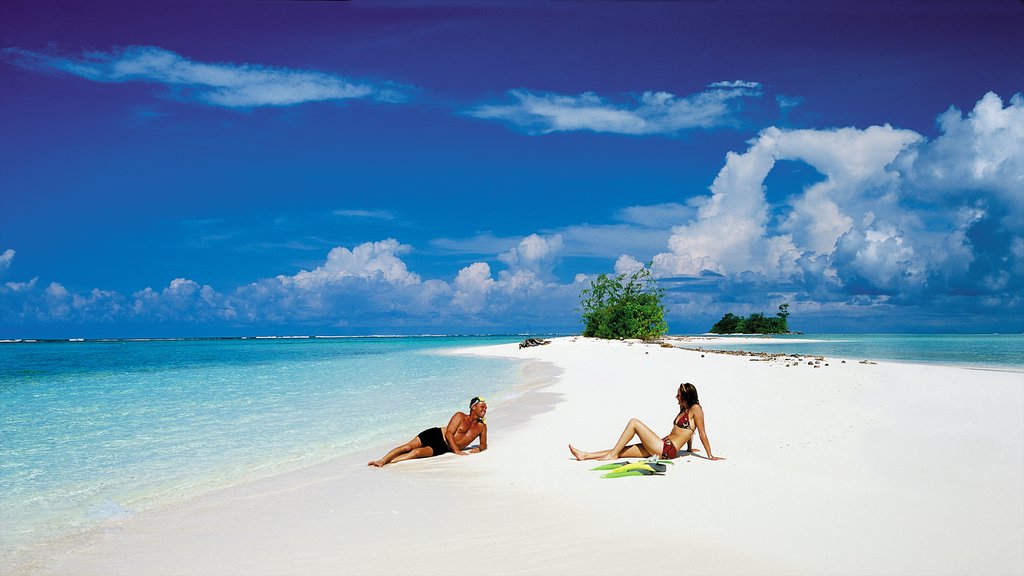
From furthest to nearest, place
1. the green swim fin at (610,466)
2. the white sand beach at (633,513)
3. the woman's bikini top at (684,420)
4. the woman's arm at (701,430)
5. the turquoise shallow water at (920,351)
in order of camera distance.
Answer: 1. the turquoise shallow water at (920,351)
2. the woman's bikini top at (684,420)
3. the woman's arm at (701,430)
4. the green swim fin at (610,466)
5. the white sand beach at (633,513)

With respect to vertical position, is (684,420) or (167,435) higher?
(684,420)

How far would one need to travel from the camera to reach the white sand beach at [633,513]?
591 centimetres

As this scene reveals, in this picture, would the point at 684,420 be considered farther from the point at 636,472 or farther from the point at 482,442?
the point at 482,442

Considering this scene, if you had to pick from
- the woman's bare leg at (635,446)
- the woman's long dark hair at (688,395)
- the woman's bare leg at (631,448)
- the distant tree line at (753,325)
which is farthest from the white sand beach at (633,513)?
the distant tree line at (753,325)

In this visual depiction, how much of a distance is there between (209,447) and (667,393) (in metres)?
12.3

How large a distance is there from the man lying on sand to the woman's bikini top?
3.23 meters

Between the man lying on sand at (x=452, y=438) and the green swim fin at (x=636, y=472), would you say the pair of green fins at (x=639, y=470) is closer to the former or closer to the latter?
the green swim fin at (x=636, y=472)

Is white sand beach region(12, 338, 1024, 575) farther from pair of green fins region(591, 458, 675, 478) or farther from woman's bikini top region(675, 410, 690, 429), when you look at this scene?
woman's bikini top region(675, 410, 690, 429)

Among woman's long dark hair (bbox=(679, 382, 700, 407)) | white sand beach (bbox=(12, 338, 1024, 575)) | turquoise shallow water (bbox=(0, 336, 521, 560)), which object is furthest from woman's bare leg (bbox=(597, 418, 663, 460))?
turquoise shallow water (bbox=(0, 336, 521, 560))

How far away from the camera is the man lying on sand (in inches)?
423

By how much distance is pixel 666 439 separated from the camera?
32.4 ft

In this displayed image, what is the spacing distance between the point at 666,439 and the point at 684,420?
1.38 ft

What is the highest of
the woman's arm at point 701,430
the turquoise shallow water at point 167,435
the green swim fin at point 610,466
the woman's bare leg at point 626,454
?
the woman's arm at point 701,430

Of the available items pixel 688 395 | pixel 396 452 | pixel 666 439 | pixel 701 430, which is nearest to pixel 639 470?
pixel 666 439
